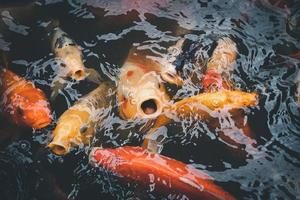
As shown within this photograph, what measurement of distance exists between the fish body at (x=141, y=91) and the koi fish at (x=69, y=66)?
0.23 metres

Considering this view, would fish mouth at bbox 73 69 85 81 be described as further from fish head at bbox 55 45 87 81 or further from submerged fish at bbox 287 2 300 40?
submerged fish at bbox 287 2 300 40

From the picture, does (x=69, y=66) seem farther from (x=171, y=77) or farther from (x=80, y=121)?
(x=171, y=77)

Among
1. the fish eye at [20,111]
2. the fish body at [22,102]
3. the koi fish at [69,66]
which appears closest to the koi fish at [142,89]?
the koi fish at [69,66]

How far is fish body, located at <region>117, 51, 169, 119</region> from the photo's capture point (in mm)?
2662

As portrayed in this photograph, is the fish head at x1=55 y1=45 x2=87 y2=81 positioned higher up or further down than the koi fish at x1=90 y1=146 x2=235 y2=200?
higher up

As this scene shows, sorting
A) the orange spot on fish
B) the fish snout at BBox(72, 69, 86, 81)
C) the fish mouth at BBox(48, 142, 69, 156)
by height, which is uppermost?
the orange spot on fish

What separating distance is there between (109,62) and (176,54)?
50 centimetres

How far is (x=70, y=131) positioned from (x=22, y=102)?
44 centimetres

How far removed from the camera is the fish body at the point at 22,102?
8.73 ft

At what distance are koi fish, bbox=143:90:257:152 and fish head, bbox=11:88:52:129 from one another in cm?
70

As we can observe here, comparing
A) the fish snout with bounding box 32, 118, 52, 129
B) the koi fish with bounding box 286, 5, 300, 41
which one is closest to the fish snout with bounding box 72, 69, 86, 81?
the fish snout with bounding box 32, 118, 52, 129

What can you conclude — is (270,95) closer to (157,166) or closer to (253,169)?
(253,169)

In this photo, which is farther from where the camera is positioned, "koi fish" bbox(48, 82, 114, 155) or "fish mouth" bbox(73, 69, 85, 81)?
"fish mouth" bbox(73, 69, 85, 81)

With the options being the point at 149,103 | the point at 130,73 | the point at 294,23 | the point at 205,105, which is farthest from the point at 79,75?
the point at 294,23
